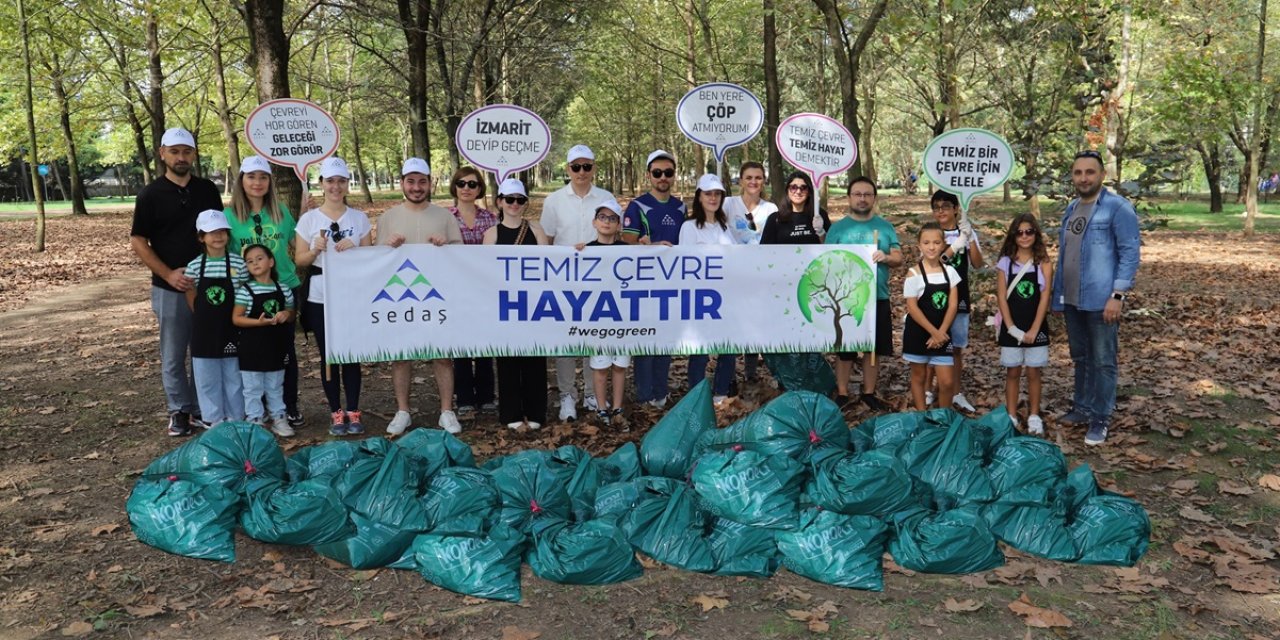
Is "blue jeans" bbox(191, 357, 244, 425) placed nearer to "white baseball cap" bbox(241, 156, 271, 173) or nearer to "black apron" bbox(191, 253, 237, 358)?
"black apron" bbox(191, 253, 237, 358)

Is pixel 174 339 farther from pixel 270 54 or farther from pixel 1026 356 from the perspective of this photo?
pixel 1026 356

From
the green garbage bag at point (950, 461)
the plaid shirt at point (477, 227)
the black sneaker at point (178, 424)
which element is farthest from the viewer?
the plaid shirt at point (477, 227)

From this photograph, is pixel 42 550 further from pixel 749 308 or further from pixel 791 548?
pixel 749 308

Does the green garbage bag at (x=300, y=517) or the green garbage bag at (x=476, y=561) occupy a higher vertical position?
the green garbage bag at (x=300, y=517)

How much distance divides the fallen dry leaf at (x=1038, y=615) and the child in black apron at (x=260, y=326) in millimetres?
4828

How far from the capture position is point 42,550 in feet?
14.5

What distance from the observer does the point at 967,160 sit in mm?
6789

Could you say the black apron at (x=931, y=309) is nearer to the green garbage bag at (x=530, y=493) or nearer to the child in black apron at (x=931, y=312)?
the child in black apron at (x=931, y=312)

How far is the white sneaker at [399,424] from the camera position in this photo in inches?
247

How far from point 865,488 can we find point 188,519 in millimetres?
3507

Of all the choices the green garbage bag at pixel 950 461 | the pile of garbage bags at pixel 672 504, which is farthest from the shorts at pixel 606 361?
the green garbage bag at pixel 950 461

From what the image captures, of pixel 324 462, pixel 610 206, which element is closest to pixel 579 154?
pixel 610 206

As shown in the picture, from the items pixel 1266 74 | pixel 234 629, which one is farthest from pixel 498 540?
pixel 1266 74

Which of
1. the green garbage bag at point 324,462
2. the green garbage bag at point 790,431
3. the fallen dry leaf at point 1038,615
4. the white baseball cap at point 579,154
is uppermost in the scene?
the white baseball cap at point 579,154
